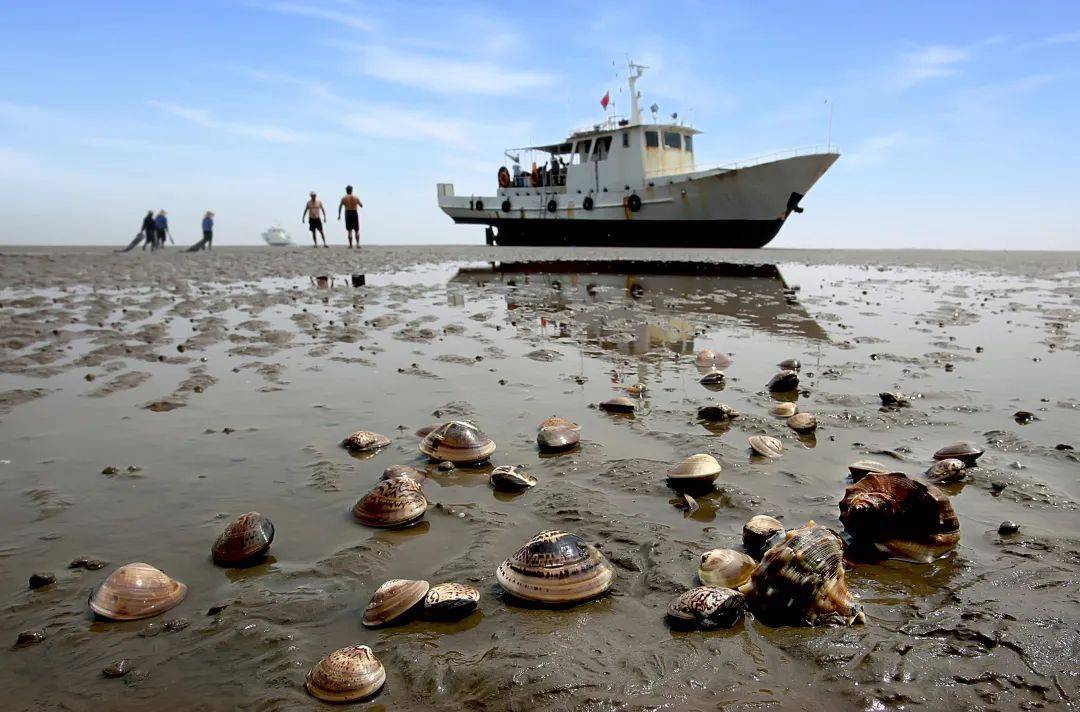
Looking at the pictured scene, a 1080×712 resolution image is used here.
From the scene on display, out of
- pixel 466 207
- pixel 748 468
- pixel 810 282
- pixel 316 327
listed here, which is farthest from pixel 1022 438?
pixel 466 207

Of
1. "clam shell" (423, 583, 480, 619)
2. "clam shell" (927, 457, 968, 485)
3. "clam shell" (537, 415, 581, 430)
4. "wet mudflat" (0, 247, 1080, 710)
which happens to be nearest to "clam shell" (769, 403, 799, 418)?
"wet mudflat" (0, 247, 1080, 710)

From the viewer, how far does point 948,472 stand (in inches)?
126

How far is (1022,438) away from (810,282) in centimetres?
1203

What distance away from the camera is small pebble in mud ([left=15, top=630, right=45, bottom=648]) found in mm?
1929

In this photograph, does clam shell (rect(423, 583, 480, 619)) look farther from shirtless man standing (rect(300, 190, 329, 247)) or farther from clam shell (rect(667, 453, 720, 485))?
shirtless man standing (rect(300, 190, 329, 247))

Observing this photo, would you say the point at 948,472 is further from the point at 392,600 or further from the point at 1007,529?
the point at 392,600

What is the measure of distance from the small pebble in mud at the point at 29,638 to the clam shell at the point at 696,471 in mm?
2656

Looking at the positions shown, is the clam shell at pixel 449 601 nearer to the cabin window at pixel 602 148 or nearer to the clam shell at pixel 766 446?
the clam shell at pixel 766 446

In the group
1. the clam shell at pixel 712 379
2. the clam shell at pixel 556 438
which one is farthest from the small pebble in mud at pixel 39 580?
the clam shell at pixel 712 379

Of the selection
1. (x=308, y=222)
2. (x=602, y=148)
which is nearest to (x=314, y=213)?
(x=308, y=222)

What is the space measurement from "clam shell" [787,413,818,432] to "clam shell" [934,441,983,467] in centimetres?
74

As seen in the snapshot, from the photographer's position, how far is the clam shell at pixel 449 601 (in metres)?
2.13

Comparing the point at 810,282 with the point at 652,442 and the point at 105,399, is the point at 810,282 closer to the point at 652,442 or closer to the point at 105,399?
the point at 652,442

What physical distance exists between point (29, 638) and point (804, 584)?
2.54 metres
